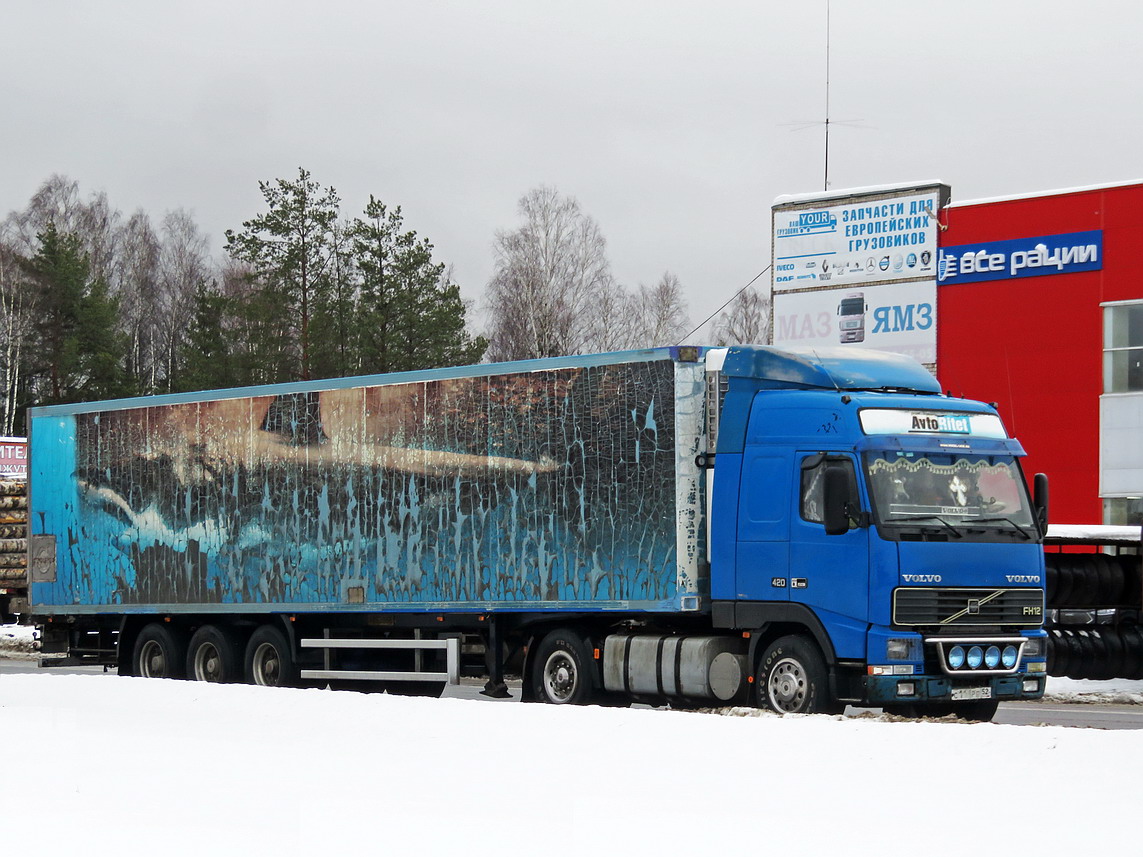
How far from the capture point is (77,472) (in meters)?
21.7

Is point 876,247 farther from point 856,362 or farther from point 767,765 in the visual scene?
point 767,765

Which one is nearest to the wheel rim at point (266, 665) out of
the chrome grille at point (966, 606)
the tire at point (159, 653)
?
the tire at point (159, 653)

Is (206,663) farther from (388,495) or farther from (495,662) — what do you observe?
(495,662)

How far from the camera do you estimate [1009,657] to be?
14.6 metres

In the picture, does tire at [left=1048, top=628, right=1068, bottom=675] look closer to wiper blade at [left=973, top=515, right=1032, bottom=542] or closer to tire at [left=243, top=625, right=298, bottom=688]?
wiper blade at [left=973, top=515, right=1032, bottom=542]

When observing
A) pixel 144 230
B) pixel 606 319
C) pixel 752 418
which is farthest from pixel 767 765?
pixel 144 230

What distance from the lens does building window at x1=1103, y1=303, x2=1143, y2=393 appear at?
3356cm

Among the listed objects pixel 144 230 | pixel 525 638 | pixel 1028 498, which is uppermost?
pixel 144 230

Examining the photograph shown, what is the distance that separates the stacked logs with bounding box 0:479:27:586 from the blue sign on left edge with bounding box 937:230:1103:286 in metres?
19.2

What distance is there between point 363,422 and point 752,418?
16.6ft

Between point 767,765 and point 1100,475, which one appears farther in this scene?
point 1100,475

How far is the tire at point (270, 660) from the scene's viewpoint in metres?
19.2

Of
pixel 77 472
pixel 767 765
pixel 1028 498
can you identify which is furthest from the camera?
pixel 77 472

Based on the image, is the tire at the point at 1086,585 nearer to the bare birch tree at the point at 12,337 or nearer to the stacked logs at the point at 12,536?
the stacked logs at the point at 12,536
